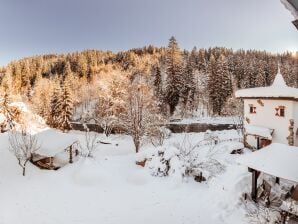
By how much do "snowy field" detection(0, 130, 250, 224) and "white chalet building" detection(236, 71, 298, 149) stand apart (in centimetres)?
468

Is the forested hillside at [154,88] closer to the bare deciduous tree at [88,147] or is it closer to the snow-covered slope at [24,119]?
the bare deciduous tree at [88,147]

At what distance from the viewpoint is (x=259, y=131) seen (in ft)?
79.5

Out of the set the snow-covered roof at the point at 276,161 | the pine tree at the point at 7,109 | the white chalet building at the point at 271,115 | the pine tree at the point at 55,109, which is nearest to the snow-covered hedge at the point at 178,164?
the snow-covered roof at the point at 276,161

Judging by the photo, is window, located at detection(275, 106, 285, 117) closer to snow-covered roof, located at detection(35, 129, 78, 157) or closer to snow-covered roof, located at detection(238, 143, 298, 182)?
snow-covered roof, located at detection(238, 143, 298, 182)

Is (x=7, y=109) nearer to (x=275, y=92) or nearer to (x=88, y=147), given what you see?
(x=88, y=147)

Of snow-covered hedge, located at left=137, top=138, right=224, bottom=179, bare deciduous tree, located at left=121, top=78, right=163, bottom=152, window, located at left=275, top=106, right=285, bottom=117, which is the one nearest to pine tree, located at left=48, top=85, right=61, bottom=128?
bare deciduous tree, located at left=121, top=78, right=163, bottom=152

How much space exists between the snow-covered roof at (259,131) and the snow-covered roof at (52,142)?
54.0 ft

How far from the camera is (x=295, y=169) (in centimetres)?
1207

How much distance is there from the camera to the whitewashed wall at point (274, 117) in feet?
74.5

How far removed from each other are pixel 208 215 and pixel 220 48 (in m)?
125

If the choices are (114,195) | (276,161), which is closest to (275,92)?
(276,161)

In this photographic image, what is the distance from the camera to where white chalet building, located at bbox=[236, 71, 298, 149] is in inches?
890

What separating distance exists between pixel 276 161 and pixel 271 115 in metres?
11.9

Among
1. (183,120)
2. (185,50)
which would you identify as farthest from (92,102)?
(185,50)
